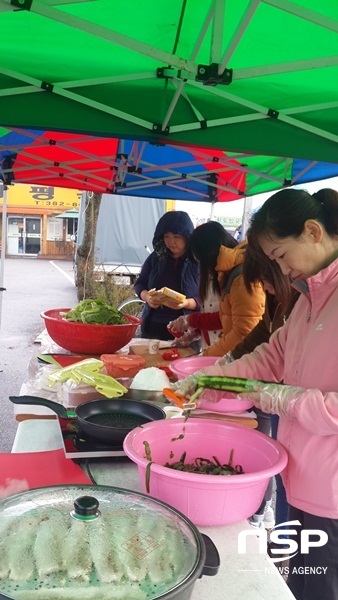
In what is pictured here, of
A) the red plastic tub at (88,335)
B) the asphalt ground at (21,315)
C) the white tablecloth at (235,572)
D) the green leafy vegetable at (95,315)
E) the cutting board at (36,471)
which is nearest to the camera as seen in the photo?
the white tablecloth at (235,572)

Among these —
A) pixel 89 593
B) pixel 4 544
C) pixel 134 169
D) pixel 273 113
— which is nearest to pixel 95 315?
pixel 273 113

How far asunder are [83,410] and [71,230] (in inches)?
1077

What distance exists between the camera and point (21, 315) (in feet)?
36.0

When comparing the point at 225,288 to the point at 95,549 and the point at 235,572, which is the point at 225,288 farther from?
the point at 95,549

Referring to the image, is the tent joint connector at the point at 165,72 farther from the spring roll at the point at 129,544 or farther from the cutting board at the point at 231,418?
the spring roll at the point at 129,544

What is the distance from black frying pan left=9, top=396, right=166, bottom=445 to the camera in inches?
60.3

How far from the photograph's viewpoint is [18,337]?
8844 mm

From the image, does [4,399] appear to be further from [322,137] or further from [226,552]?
[226,552]

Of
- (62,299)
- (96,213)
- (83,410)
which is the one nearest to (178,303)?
(83,410)

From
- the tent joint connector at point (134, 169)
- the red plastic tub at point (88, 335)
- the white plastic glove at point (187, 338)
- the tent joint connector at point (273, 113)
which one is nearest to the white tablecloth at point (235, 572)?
the red plastic tub at point (88, 335)

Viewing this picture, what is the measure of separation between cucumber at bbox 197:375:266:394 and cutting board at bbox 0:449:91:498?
1.50 ft

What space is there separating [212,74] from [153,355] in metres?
1.55

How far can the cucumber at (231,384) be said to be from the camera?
154 cm

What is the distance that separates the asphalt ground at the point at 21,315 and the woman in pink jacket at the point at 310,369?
1659mm
